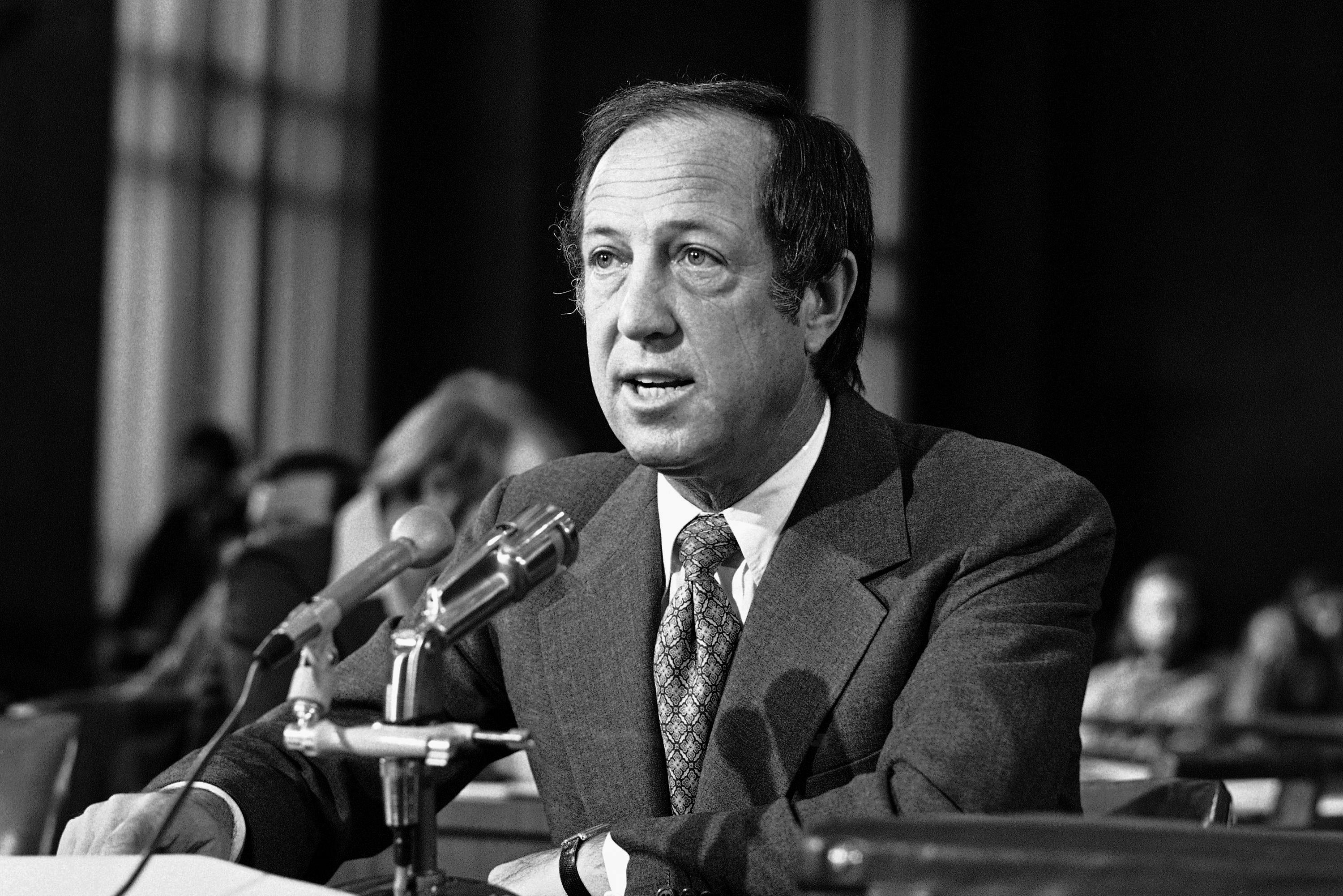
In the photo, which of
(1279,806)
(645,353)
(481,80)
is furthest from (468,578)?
(481,80)

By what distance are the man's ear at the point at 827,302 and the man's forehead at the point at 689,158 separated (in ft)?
0.50

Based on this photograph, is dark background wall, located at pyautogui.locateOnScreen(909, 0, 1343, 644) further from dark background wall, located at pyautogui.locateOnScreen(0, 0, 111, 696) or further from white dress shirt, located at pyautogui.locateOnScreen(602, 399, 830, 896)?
white dress shirt, located at pyautogui.locateOnScreen(602, 399, 830, 896)

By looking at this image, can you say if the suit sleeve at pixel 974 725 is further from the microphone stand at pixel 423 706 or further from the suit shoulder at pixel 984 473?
the microphone stand at pixel 423 706

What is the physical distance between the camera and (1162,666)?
23.1 ft

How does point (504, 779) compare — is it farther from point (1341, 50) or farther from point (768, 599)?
point (1341, 50)

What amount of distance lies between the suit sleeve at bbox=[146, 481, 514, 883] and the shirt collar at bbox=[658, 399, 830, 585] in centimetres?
24

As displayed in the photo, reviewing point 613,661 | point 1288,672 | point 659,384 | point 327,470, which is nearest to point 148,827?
point 613,661

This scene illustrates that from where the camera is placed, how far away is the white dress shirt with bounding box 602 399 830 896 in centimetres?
172

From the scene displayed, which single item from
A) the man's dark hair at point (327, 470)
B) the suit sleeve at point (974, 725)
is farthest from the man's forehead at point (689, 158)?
the man's dark hair at point (327, 470)

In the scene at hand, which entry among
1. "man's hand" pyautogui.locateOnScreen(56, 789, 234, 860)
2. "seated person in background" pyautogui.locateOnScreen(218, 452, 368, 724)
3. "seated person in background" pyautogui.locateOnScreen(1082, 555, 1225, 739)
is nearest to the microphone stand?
"man's hand" pyautogui.locateOnScreen(56, 789, 234, 860)

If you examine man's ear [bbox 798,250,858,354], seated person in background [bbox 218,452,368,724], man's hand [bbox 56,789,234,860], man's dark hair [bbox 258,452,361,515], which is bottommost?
seated person in background [bbox 218,452,368,724]

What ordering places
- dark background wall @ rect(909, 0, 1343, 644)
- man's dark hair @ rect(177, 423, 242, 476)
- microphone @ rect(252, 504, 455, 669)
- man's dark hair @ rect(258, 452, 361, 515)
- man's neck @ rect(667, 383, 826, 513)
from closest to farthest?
microphone @ rect(252, 504, 455, 669), man's neck @ rect(667, 383, 826, 513), man's dark hair @ rect(258, 452, 361, 515), man's dark hair @ rect(177, 423, 242, 476), dark background wall @ rect(909, 0, 1343, 644)

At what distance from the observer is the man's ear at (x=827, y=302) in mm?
1731

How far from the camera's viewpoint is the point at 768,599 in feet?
5.36
